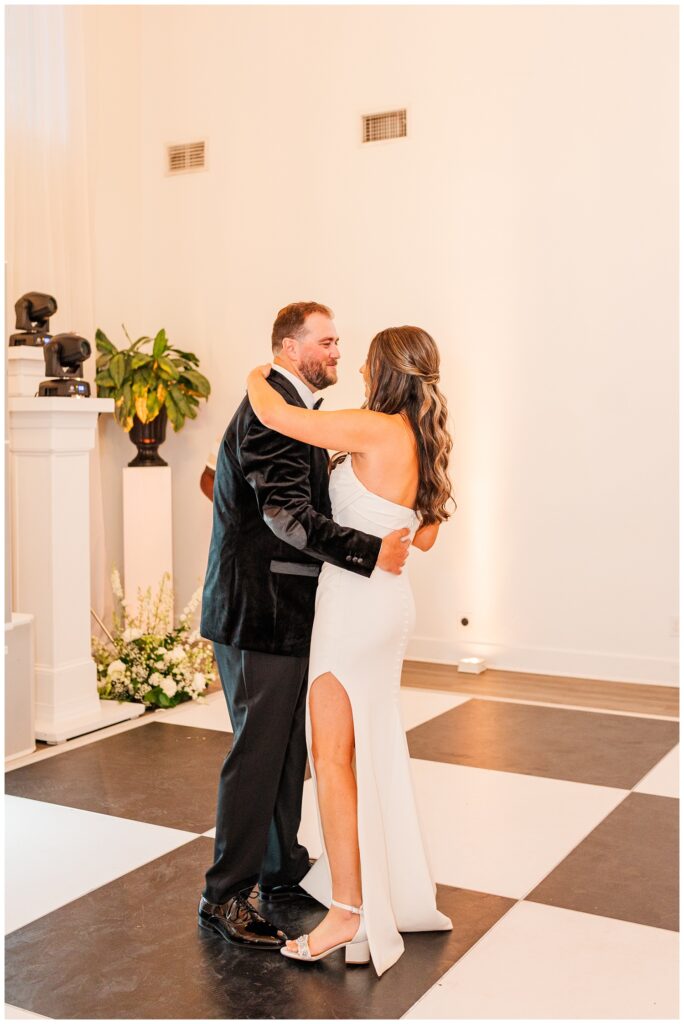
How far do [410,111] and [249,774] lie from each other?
4402mm

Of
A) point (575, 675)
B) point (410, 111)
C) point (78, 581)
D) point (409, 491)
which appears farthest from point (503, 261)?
point (409, 491)

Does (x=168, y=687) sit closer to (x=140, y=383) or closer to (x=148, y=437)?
(x=148, y=437)

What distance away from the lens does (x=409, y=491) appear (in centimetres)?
239

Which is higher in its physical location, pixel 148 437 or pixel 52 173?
pixel 52 173

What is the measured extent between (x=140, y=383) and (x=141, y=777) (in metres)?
2.80

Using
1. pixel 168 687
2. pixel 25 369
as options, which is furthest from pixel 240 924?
pixel 25 369

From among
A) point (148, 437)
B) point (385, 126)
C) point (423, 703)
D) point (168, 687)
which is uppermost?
point (385, 126)

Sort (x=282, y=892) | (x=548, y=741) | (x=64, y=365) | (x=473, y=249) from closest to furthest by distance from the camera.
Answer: (x=282, y=892)
(x=548, y=741)
(x=64, y=365)
(x=473, y=249)

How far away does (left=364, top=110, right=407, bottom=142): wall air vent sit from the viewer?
582 cm

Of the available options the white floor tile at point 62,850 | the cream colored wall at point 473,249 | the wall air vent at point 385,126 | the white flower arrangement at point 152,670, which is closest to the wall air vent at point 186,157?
the cream colored wall at point 473,249

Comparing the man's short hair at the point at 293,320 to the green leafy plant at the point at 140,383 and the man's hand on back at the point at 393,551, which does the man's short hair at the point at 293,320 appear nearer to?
the man's hand on back at the point at 393,551

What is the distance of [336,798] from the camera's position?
2379 millimetres

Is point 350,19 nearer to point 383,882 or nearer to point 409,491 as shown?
point 409,491

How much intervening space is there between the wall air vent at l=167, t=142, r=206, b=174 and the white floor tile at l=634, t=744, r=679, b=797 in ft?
14.8
